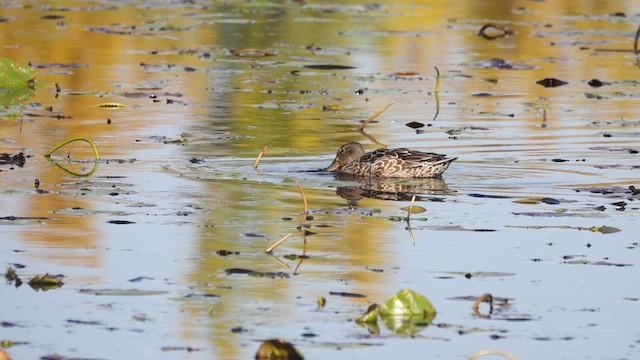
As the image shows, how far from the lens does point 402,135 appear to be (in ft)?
49.3

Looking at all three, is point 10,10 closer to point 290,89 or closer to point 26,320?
point 290,89

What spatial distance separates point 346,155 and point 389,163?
1.30 ft

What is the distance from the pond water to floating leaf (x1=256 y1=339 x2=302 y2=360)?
0.23m

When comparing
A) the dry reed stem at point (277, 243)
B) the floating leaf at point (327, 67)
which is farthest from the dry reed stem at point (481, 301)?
the floating leaf at point (327, 67)

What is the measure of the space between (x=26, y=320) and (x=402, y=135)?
7.94 m

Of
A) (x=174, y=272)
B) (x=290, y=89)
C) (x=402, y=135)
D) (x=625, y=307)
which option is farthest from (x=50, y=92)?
(x=625, y=307)

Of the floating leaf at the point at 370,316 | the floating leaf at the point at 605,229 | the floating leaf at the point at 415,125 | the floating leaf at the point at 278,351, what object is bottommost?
the floating leaf at the point at 278,351

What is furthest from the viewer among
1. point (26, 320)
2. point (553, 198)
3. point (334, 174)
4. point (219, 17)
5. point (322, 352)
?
point (219, 17)

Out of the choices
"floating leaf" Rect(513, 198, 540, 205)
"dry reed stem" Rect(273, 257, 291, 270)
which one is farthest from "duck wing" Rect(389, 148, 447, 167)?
"dry reed stem" Rect(273, 257, 291, 270)

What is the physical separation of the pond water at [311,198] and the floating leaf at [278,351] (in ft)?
0.74

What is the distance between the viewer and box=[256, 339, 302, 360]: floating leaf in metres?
6.66

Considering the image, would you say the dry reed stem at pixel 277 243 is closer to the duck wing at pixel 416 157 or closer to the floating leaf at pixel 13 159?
the duck wing at pixel 416 157

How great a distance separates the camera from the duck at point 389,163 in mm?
12430

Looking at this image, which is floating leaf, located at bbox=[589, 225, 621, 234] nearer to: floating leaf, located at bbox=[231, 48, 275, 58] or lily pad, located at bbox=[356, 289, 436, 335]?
lily pad, located at bbox=[356, 289, 436, 335]
